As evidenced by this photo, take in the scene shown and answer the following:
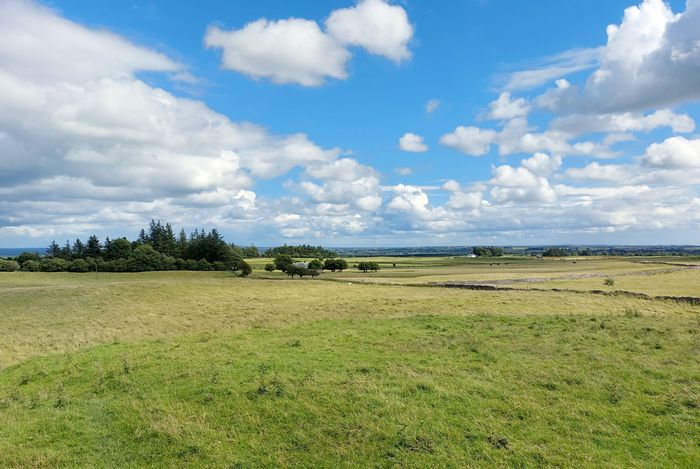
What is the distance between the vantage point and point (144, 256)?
370ft

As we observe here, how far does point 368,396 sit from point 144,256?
369 ft

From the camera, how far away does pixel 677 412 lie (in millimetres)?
11930

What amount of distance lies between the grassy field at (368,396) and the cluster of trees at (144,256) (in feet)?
260

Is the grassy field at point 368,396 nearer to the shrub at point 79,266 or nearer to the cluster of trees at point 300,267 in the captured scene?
the cluster of trees at point 300,267

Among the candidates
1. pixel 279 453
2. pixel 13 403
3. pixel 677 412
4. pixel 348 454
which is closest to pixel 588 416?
pixel 677 412

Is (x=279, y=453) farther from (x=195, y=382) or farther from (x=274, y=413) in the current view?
(x=195, y=382)

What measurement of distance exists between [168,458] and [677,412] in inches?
529

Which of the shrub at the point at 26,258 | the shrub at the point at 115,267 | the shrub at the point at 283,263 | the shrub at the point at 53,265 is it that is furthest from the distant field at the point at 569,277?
the shrub at the point at 26,258

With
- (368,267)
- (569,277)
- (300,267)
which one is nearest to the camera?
(569,277)

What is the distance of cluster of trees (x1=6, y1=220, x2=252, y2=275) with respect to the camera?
107 meters

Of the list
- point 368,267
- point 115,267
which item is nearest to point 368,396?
point 368,267

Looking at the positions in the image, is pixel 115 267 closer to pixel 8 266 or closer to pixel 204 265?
pixel 204 265

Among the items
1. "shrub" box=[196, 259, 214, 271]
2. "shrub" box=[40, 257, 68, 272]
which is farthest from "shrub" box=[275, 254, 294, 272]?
A: "shrub" box=[40, 257, 68, 272]

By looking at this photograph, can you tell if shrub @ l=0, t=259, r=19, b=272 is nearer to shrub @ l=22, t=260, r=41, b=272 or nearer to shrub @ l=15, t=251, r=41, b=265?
shrub @ l=22, t=260, r=41, b=272
